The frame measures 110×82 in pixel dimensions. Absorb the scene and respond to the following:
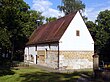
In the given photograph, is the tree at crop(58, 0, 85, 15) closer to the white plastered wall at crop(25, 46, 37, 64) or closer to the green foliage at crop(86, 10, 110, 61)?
the green foliage at crop(86, 10, 110, 61)

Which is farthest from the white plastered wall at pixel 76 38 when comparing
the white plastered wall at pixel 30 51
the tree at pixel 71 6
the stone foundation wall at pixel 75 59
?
the tree at pixel 71 6

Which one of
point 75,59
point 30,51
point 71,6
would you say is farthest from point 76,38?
point 71,6

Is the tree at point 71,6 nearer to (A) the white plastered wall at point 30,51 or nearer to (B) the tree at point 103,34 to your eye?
(B) the tree at point 103,34

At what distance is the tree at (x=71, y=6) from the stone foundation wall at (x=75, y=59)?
3566 centimetres

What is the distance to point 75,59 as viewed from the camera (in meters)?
40.2

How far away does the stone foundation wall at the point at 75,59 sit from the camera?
39.3m

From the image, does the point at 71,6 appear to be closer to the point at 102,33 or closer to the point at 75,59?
the point at 102,33

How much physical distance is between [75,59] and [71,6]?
125ft

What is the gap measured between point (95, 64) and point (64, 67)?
12.9 meters

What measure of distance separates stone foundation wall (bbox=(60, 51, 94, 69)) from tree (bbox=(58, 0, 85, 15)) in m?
35.7

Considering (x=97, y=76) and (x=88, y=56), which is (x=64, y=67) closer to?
(x=88, y=56)

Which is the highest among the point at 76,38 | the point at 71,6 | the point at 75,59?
the point at 71,6

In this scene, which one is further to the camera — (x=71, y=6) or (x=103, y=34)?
(x=71, y=6)

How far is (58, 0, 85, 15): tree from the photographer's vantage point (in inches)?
2980
